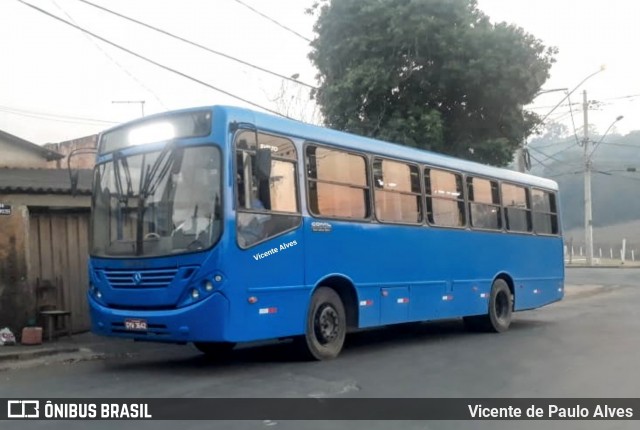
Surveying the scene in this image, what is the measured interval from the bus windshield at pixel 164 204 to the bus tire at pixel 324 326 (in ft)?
6.59

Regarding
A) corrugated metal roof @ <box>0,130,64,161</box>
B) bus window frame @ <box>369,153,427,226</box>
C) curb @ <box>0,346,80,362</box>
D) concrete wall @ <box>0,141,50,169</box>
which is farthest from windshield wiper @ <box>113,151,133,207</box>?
corrugated metal roof @ <box>0,130,64,161</box>

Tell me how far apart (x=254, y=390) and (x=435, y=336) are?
650 cm

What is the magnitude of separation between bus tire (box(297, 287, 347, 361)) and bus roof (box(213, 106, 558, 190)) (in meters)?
2.16

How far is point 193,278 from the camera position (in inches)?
325

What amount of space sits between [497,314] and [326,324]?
18.6 feet

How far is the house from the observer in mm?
11484

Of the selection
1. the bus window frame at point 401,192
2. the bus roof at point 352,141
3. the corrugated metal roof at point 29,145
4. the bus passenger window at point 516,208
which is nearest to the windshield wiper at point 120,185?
the bus roof at point 352,141

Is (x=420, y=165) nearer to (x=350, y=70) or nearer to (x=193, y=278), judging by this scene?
(x=193, y=278)

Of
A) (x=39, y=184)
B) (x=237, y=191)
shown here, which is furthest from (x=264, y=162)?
(x=39, y=184)

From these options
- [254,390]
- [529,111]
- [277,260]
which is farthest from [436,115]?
[254,390]

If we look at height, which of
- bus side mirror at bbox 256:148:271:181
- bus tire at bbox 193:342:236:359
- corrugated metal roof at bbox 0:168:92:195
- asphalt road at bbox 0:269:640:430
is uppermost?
corrugated metal roof at bbox 0:168:92:195

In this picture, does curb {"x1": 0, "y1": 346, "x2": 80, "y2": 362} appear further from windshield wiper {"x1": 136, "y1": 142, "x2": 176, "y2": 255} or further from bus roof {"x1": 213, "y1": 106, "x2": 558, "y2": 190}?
bus roof {"x1": 213, "y1": 106, "x2": 558, "y2": 190}

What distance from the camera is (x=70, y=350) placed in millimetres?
10602

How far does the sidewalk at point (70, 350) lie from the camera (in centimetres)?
990
